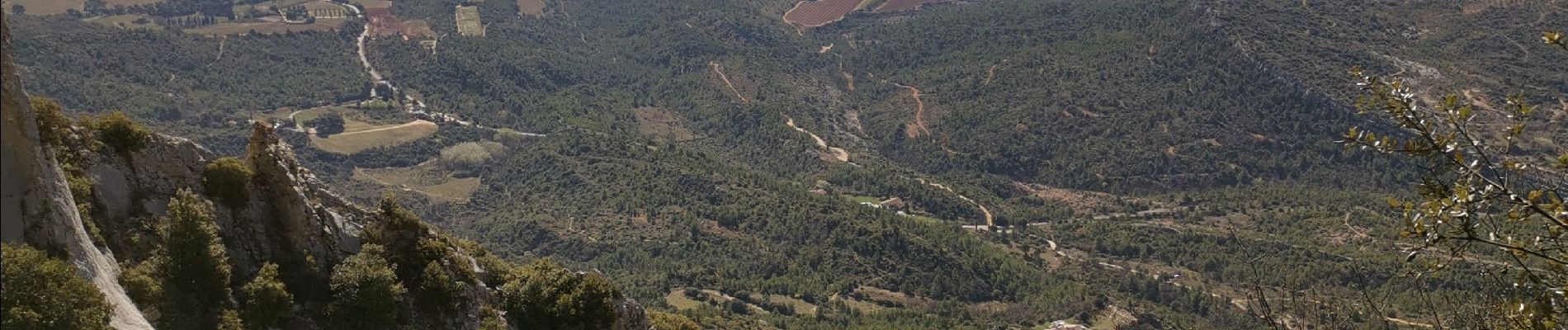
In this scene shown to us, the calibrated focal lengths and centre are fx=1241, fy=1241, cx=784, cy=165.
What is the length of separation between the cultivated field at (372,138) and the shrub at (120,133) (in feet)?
329

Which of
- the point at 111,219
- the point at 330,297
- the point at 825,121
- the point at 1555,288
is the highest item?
the point at 1555,288

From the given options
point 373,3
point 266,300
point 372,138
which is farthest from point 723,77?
point 266,300

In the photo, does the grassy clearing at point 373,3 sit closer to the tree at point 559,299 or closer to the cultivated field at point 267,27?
the cultivated field at point 267,27

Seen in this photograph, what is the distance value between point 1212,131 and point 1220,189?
11327 mm

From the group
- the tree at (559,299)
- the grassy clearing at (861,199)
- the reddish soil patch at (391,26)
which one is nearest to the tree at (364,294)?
the tree at (559,299)

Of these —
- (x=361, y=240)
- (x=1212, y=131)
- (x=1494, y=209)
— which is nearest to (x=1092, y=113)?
(x=1212, y=131)

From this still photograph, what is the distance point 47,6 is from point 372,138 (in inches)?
2826

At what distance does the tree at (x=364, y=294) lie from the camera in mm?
30000

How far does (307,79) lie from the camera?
154875mm

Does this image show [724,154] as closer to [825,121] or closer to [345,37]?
[825,121]

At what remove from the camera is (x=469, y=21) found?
611 ft

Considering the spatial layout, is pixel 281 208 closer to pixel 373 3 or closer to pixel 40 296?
pixel 40 296

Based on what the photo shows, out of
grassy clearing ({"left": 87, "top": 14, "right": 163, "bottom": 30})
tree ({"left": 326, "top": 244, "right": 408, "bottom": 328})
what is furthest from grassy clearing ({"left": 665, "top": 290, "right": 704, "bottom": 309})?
grassy clearing ({"left": 87, "top": 14, "right": 163, "bottom": 30})

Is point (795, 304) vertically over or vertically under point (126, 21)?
under
